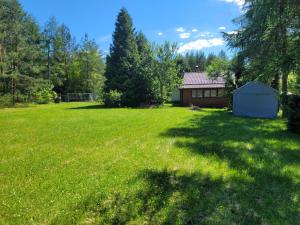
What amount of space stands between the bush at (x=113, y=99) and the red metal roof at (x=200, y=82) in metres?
7.52

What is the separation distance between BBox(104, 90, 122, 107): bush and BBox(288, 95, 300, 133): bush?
18.9 m

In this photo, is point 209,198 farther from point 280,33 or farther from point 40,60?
point 40,60

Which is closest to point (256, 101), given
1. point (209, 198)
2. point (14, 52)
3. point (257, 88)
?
point (257, 88)

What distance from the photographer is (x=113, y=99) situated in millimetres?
29203

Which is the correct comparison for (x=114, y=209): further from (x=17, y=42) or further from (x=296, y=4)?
(x=17, y=42)

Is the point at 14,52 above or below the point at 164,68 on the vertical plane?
above

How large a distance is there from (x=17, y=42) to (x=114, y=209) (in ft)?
106

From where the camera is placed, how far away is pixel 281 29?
35.3 feet

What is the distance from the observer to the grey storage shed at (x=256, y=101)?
18.8m

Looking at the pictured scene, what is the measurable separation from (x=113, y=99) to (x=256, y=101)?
46.7ft

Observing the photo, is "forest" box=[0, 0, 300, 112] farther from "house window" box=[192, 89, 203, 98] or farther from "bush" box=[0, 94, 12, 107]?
"house window" box=[192, 89, 203, 98]

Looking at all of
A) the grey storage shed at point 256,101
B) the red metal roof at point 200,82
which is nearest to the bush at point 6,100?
the red metal roof at point 200,82

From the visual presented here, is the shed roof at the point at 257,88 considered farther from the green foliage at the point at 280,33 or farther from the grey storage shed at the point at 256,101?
the green foliage at the point at 280,33

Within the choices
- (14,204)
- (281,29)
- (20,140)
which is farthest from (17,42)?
(14,204)
